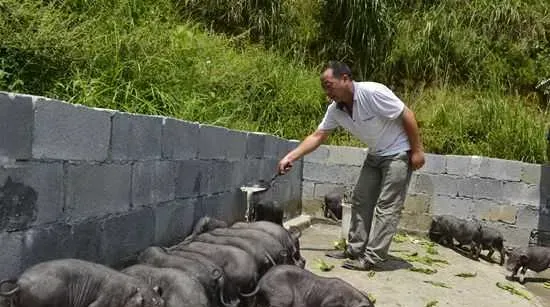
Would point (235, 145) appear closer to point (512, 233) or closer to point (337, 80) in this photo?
point (337, 80)

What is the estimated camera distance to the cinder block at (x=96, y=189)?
3682 millimetres

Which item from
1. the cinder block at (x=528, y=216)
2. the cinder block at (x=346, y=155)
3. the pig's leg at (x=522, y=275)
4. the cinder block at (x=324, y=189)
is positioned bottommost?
the pig's leg at (x=522, y=275)

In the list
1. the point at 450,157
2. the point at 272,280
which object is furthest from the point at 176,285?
the point at 450,157

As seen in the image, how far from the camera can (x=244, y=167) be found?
6.87 metres

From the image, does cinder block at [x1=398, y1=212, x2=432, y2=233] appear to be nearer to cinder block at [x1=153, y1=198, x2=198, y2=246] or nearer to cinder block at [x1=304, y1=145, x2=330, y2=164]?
cinder block at [x1=304, y1=145, x2=330, y2=164]

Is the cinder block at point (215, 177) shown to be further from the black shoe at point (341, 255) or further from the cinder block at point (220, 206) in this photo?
the black shoe at point (341, 255)

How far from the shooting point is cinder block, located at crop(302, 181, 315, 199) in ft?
31.8

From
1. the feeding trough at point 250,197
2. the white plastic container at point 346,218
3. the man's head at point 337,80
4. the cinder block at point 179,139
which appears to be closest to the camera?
the cinder block at point 179,139

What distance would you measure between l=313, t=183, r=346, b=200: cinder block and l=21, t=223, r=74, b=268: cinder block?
619 centimetres

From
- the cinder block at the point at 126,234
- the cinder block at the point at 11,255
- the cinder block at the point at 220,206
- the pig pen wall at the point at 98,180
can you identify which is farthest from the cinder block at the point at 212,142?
the cinder block at the point at 11,255

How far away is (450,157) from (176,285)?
640cm

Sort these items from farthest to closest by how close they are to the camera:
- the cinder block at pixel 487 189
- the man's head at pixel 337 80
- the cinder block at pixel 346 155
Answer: the cinder block at pixel 346 155
the cinder block at pixel 487 189
the man's head at pixel 337 80

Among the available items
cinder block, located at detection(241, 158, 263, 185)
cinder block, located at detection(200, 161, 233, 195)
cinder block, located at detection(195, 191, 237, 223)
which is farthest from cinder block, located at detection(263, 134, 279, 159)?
cinder block, located at detection(200, 161, 233, 195)

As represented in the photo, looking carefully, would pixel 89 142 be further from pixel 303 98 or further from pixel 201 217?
pixel 303 98
